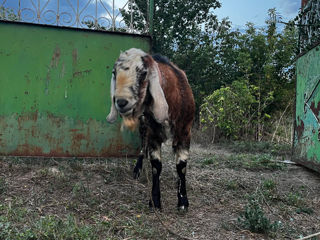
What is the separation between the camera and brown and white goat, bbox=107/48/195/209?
2.40 metres

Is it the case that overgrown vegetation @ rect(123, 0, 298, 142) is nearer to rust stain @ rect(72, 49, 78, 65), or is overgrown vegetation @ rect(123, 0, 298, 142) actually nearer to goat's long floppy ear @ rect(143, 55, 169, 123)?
rust stain @ rect(72, 49, 78, 65)

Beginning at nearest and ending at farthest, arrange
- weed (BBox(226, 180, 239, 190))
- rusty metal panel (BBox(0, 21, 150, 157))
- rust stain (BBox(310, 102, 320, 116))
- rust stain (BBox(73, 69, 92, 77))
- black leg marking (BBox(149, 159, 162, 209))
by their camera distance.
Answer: black leg marking (BBox(149, 159, 162, 209)) < weed (BBox(226, 180, 239, 190)) < rusty metal panel (BBox(0, 21, 150, 157)) < rust stain (BBox(73, 69, 92, 77)) < rust stain (BBox(310, 102, 320, 116))

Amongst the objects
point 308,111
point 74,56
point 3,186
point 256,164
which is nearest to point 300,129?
point 308,111

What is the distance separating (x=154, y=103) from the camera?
260 cm

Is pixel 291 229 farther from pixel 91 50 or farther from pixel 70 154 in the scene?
pixel 91 50

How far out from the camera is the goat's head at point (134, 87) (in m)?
2.35

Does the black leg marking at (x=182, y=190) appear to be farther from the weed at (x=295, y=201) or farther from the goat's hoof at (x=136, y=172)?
the weed at (x=295, y=201)

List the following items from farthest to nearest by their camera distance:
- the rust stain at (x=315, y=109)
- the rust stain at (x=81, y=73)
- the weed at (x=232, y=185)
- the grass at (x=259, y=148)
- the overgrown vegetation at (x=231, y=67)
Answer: the overgrown vegetation at (x=231, y=67)
the grass at (x=259, y=148)
the rust stain at (x=315, y=109)
the rust stain at (x=81, y=73)
the weed at (x=232, y=185)

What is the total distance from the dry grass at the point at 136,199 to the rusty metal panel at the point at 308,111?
377 mm

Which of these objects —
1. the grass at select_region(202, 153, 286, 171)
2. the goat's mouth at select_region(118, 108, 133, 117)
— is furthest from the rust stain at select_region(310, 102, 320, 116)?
the goat's mouth at select_region(118, 108, 133, 117)

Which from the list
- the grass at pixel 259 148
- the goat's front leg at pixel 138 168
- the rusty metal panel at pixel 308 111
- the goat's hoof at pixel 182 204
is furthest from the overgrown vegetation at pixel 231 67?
the goat's hoof at pixel 182 204

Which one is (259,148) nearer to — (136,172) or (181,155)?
(136,172)

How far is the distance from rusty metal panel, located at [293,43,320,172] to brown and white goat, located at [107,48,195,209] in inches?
88.6

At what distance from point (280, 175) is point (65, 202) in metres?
3.34
